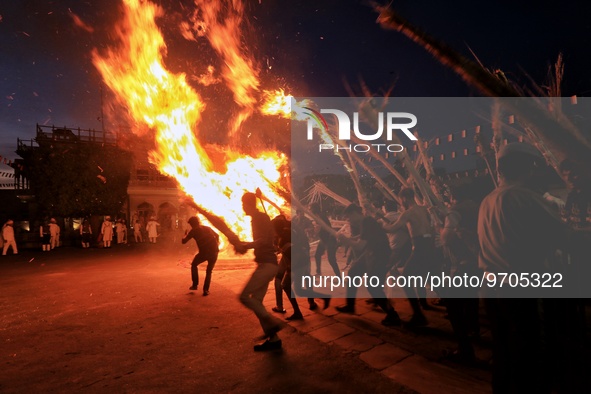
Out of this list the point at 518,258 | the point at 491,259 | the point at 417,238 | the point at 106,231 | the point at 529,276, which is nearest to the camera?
the point at 529,276

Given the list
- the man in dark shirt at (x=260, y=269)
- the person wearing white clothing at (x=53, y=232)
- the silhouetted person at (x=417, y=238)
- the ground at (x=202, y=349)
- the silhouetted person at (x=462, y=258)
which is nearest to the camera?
the ground at (x=202, y=349)

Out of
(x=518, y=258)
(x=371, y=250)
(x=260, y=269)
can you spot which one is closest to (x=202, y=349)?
(x=260, y=269)

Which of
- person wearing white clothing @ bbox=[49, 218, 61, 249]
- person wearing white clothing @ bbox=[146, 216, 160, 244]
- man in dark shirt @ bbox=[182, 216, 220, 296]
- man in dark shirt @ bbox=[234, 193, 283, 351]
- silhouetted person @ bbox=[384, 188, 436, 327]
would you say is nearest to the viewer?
man in dark shirt @ bbox=[234, 193, 283, 351]

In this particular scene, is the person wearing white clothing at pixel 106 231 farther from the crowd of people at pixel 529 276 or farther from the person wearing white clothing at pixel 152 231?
the crowd of people at pixel 529 276

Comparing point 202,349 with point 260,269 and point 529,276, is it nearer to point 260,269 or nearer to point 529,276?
point 260,269

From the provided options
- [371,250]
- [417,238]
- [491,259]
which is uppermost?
[491,259]

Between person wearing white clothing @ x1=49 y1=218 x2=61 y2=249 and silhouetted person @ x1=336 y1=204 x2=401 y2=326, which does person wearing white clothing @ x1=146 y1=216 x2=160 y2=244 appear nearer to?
person wearing white clothing @ x1=49 y1=218 x2=61 y2=249

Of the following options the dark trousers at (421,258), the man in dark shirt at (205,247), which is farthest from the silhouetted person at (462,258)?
the man in dark shirt at (205,247)

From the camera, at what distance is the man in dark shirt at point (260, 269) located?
14.9 ft

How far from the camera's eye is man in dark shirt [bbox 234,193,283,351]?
4.55m

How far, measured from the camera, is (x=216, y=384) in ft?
11.8

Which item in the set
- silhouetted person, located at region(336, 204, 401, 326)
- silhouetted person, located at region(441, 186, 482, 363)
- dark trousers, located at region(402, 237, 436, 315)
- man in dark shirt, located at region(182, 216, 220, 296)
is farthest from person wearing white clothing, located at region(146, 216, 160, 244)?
silhouetted person, located at region(441, 186, 482, 363)

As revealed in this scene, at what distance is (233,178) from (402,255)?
6.98 m

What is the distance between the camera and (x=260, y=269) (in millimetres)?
4855
